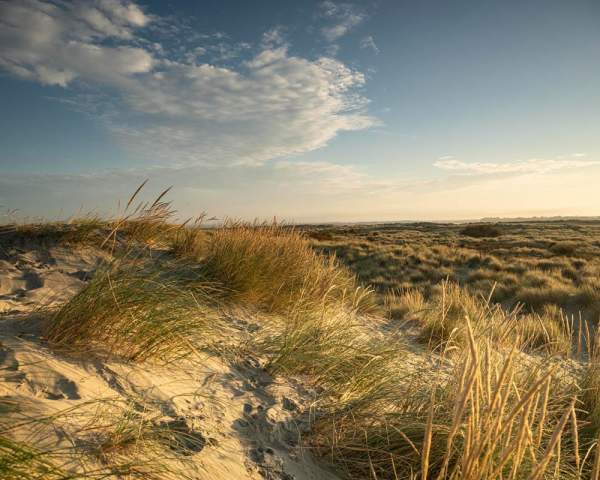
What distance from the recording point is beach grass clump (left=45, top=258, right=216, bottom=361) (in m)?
2.33

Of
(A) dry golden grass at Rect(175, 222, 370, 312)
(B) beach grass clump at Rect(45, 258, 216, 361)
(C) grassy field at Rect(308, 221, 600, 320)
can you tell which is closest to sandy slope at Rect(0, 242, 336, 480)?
(B) beach grass clump at Rect(45, 258, 216, 361)

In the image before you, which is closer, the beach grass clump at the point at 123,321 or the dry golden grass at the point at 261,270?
the beach grass clump at the point at 123,321

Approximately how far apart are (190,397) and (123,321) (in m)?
0.63

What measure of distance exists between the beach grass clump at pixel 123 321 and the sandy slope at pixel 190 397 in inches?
4.2

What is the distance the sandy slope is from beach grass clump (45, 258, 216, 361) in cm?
11

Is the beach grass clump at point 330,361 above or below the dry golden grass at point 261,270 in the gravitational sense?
below

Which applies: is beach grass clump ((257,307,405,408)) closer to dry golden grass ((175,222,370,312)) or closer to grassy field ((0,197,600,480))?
grassy field ((0,197,600,480))

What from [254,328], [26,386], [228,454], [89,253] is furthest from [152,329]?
[89,253]

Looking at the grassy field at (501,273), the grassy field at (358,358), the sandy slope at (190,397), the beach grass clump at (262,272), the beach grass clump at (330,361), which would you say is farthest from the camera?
the grassy field at (501,273)

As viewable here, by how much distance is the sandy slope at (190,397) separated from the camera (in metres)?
1.79

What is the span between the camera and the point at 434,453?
2.06 m

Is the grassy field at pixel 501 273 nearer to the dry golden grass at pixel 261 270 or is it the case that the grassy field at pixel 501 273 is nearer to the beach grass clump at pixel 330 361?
the dry golden grass at pixel 261 270

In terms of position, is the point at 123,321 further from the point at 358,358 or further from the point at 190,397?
the point at 358,358

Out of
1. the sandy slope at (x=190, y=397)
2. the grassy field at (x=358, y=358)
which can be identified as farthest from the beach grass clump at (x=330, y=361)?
the sandy slope at (x=190, y=397)
